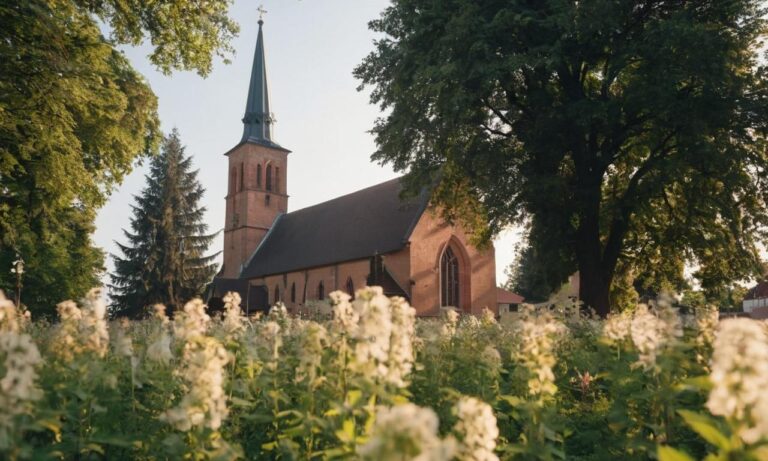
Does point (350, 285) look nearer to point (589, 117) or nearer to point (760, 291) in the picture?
point (589, 117)

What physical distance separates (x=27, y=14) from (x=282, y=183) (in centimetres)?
4144

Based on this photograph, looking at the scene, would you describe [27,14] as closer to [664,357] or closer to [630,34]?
[664,357]

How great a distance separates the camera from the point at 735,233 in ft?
61.9

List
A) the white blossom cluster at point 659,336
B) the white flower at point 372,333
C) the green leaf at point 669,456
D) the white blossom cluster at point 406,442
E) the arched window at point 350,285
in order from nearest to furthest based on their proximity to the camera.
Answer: the white blossom cluster at point 406,442 < the green leaf at point 669,456 < the white flower at point 372,333 < the white blossom cluster at point 659,336 < the arched window at point 350,285

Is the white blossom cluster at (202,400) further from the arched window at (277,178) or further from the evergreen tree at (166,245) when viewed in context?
the arched window at (277,178)

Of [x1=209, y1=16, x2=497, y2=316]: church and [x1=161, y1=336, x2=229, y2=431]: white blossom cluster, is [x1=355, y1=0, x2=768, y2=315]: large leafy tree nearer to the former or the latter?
[x1=209, y1=16, x2=497, y2=316]: church

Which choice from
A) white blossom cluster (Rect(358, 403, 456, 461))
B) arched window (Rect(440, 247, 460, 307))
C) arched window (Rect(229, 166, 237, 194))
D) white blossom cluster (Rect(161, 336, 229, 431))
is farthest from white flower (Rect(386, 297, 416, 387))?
arched window (Rect(229, 166, 237, 194))

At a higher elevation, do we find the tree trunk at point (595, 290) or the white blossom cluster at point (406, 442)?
the tree trunk at point (595, 290)

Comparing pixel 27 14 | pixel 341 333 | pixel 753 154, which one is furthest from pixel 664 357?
pixel 753 154

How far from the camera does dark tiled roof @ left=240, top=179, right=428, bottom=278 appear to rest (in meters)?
37.2

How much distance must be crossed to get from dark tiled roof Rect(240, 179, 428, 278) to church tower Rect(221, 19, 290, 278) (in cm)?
132

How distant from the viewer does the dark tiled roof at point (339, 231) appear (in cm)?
3716

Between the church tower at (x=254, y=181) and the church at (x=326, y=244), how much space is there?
0.30ft

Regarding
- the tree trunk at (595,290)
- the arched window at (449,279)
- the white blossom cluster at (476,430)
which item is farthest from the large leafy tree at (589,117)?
the white blossom cluster at (476,430)
